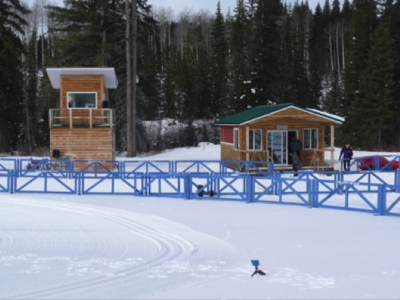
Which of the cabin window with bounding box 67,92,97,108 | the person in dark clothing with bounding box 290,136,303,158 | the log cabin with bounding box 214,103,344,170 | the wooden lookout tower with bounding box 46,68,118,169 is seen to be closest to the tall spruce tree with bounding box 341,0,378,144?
the log cabin with bounding box 214,103,344,170

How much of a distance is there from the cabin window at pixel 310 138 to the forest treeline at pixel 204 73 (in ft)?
49.3

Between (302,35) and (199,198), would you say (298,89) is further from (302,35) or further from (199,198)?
(199,198)

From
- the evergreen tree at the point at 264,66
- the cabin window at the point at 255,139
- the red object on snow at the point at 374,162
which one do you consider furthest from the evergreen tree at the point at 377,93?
the cabin window at the point at 255,139

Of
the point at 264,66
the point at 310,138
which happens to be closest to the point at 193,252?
the point at 310,138

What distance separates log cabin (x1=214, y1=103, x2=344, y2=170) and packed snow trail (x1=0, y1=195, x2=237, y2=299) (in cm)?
1379

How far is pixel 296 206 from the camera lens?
632 inches

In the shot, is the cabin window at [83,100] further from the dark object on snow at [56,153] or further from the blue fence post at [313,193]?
the blue fence post at [313,193]

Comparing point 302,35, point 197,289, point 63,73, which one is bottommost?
point 197,289

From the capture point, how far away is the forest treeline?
38.0m

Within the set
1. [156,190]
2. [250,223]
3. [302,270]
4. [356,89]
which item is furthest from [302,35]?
[302,270]

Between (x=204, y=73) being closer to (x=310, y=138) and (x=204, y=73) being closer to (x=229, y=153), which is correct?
(x=229, y=153)

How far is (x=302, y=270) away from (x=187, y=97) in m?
49.0

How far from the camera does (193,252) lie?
32.1 ft

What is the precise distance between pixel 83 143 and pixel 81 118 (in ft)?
4.70
